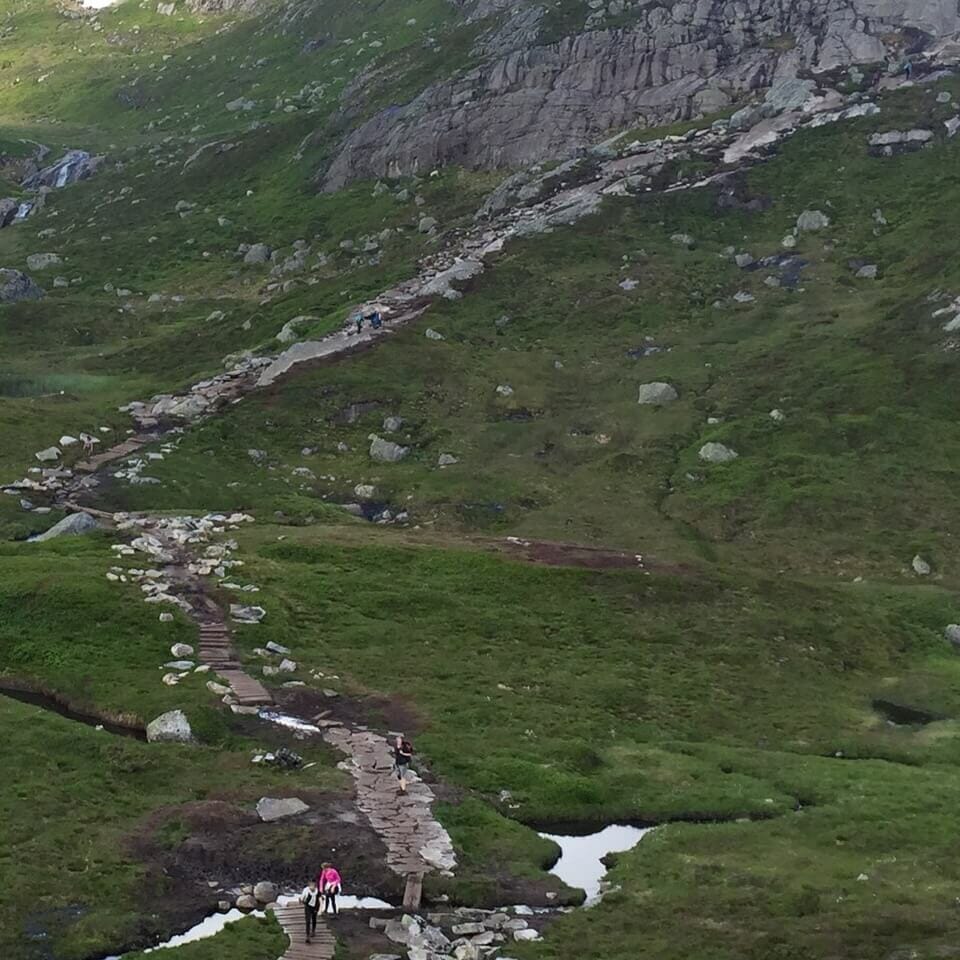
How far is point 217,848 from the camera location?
146 ft

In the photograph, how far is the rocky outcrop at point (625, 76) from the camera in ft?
608

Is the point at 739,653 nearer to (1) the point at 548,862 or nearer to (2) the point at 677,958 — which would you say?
(1) the point at 548,862

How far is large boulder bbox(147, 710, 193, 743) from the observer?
177 feet

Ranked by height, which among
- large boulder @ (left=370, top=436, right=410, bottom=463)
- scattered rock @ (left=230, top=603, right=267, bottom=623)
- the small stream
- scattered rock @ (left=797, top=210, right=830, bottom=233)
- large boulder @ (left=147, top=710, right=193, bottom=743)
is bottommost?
large boulder @ (left=370, top=436, right=410, bottom=463)

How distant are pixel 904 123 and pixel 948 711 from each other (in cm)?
12097

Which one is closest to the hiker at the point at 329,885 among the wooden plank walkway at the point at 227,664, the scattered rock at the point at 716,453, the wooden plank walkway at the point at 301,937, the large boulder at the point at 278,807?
the wooden plank walkway at the point at 301,937

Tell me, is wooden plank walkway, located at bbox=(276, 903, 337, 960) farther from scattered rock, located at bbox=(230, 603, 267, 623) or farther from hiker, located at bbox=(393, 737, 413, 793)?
scattered rock, located at bbox=(230, 603, 267, 623)

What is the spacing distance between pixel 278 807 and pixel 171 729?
8.90 metres

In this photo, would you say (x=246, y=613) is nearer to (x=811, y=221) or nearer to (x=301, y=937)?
(x=301, y=937)

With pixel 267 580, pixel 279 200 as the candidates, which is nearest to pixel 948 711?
pixel 267 580

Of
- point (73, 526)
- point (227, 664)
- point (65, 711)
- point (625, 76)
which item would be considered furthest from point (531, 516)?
point (625, 76)

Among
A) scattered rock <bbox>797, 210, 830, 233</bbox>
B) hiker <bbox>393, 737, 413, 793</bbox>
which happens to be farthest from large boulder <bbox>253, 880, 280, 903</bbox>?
scattered rock <bbox>797, 210, 830, 233</bbox>

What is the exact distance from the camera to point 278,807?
156ft

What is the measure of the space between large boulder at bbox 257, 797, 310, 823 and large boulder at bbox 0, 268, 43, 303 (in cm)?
12917
